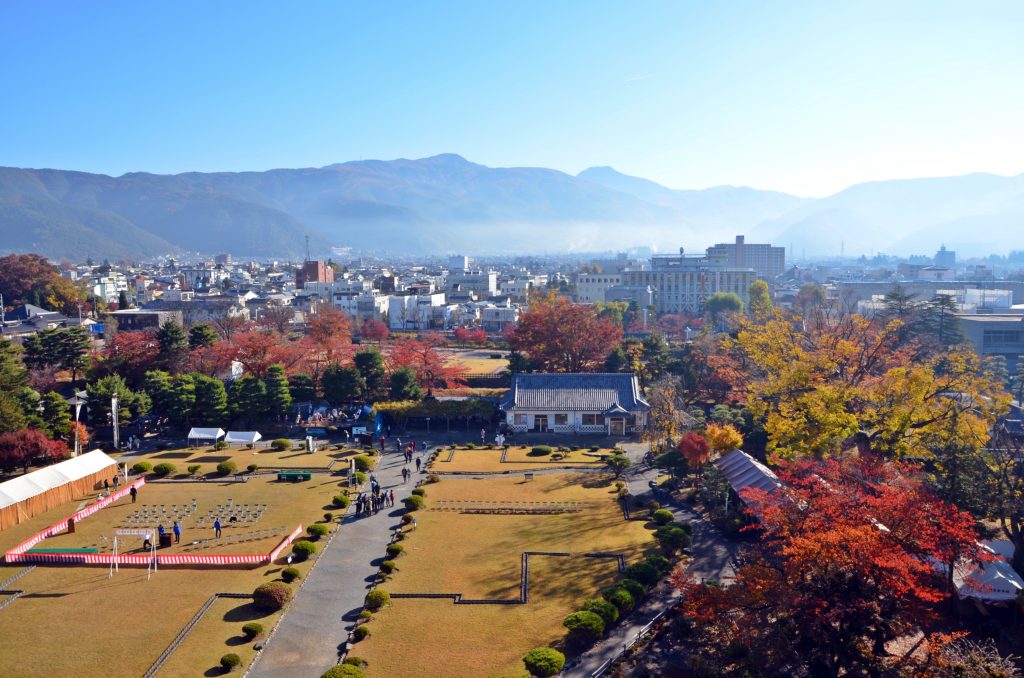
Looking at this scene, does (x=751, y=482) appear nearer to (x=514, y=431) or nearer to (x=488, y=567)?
(x=488, y=567)

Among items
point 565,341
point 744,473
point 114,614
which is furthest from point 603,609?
point 565,341

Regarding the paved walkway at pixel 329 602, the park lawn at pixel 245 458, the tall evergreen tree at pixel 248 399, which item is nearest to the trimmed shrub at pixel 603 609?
the paved walkway at pixel 329 602

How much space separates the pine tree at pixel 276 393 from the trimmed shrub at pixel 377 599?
30642mm

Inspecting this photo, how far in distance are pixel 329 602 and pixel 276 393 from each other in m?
29.7

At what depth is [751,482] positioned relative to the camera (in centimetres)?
3338

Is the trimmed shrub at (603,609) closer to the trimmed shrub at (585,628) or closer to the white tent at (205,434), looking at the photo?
the trimmed shrub at (585,628)

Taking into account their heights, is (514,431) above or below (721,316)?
below

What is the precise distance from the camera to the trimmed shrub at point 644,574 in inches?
1028

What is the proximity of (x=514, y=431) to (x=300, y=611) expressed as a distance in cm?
2945

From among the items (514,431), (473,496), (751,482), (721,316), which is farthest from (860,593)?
(721,316)

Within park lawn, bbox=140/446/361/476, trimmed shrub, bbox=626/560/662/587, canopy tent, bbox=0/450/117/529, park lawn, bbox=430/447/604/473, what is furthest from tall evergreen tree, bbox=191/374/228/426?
trimmed shrub, bbox=626/560/662/587

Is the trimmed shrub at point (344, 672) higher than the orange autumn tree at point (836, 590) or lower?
lower

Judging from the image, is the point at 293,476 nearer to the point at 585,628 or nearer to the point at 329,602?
the point at 329,602

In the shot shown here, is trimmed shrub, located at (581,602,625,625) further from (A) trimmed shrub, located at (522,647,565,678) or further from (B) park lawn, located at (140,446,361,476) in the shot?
(B) park lawn, located at (140,446,361,476)
